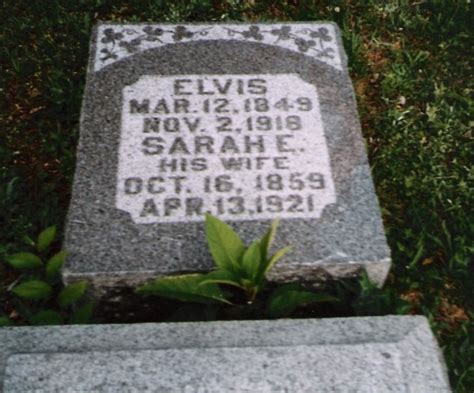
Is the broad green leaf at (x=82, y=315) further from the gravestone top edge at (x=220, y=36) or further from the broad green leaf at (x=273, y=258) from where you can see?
the gravestone top edge at (x=220, y=36)

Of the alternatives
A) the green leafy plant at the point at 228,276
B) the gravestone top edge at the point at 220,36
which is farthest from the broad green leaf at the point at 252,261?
the gravestone top edge at the point at 220,36

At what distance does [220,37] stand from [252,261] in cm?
126

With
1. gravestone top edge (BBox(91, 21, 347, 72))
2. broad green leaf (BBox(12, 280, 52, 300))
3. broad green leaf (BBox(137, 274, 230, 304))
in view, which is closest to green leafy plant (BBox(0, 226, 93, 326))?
broad green leaf (BBox(12, 280, 52, 300))

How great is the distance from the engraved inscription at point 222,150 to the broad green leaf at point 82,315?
369 mm

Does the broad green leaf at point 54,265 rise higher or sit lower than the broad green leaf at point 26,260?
higher

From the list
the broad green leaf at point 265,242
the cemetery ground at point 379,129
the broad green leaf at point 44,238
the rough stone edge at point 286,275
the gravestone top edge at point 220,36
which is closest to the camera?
the broad green leaf at point 265,242

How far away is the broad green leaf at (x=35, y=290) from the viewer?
245 centimetres

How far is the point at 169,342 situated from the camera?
195 cm

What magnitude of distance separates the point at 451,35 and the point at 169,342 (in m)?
2.83

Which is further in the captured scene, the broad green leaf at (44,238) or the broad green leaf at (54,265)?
the broad green leaf at (44,238)

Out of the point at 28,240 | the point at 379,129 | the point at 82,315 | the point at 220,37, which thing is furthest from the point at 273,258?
the point at 379,129

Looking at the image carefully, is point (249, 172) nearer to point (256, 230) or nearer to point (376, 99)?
point (256, 230)

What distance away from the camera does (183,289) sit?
88.7 inches

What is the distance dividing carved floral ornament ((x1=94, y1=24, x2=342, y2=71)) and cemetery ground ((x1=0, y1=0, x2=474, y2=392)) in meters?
0.54
